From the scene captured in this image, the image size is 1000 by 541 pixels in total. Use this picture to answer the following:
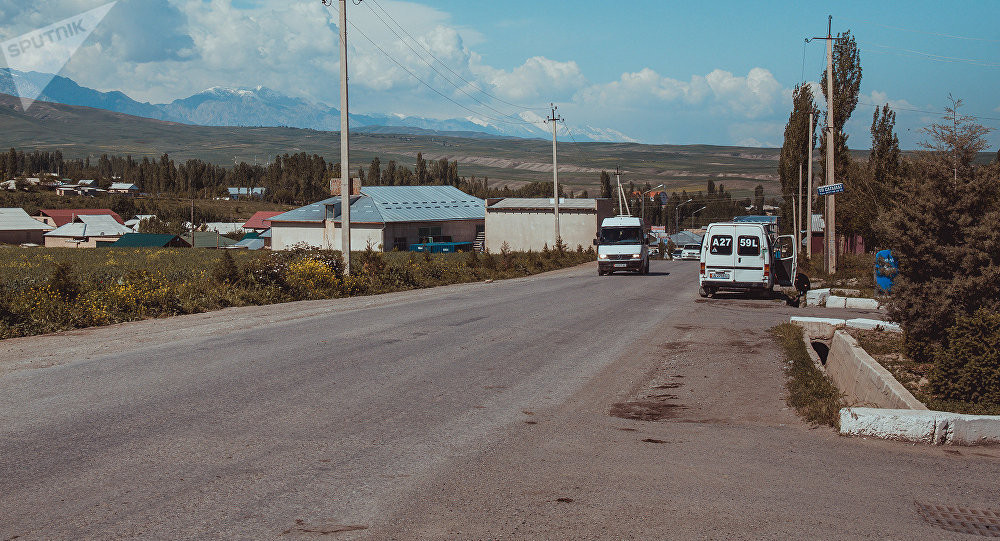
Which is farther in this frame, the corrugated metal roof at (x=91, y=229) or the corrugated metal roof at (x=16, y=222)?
the corrugated metal roof at (x=91, y=229)

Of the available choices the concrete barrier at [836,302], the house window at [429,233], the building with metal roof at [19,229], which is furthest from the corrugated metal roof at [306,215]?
the concrete barrier at [836,302]

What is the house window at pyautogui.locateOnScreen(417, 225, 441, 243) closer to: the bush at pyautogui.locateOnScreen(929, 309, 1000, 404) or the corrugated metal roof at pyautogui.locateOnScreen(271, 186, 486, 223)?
the corrugated metal roof at pyautogui.locateOnScreen(271, 186, 486, 223)

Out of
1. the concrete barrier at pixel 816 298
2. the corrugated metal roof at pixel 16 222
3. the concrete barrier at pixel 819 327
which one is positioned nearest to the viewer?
the concrete barrier at pixel 819 327

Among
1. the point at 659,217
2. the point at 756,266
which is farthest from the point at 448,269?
the point at 659,217

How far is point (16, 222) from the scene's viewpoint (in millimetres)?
95562

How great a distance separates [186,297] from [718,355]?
496 inches

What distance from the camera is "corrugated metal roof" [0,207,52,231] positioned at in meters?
93.8

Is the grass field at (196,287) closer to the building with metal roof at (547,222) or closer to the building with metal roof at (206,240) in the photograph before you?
the building with metal roof at (547,222)

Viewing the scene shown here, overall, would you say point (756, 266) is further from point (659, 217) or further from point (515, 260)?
point (659, 217)

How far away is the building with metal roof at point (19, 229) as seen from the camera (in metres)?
92.8

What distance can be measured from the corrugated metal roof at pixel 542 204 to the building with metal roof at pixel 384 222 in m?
8.08

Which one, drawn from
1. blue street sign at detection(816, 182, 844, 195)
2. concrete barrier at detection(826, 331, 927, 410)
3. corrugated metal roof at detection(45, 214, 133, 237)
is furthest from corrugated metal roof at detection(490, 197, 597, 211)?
concrete barrier at detection(826, 331, 927, 410)

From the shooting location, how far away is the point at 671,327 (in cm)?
1584

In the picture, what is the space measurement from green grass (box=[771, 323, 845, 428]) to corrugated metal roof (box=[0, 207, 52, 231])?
102 metres
